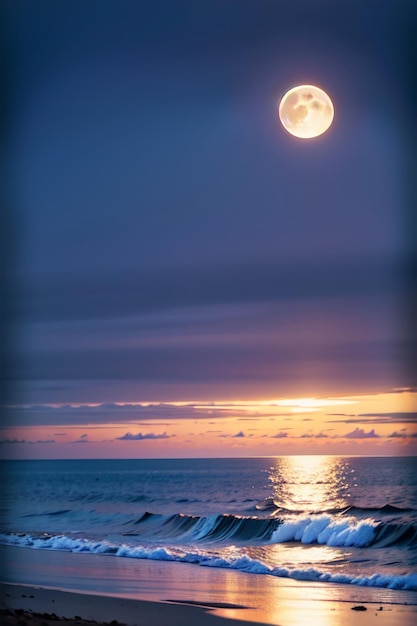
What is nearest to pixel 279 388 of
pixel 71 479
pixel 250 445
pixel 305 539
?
pixel 250 445

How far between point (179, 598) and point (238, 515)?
6825 mm

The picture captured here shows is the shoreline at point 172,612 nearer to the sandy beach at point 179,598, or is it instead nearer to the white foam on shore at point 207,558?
the sandy beach at point 179,598

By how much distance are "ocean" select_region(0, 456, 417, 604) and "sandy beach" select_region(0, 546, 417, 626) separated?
35 cm

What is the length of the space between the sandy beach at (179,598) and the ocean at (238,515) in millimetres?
352

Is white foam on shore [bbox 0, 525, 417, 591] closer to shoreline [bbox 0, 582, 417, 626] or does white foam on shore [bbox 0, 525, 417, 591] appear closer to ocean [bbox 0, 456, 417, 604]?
ocean [bbox 0, 456, 417, 604]

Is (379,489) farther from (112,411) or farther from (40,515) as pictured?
(112,411)

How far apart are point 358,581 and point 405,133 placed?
10.7 feet

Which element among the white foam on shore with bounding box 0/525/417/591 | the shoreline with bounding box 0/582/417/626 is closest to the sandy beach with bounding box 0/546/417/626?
the shoreline with bounding box 0/582/417/626

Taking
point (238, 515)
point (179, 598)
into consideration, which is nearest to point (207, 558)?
point (179, 598)

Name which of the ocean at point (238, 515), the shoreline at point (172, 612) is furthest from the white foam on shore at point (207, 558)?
the shoreline at point (172, 612)

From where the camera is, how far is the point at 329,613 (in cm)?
446

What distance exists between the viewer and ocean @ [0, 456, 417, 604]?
699 cm

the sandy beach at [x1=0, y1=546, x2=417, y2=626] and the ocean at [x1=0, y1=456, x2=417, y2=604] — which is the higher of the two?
the ocean at [x1=0, y1=456, x2=417, y2=604]

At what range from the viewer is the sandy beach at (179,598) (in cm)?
430
